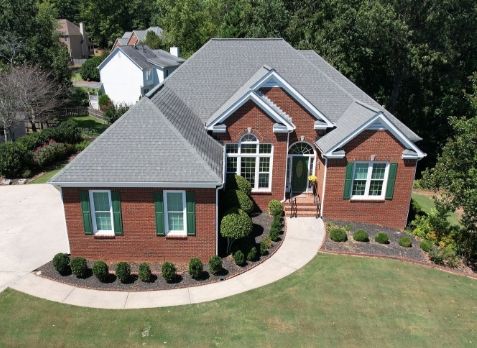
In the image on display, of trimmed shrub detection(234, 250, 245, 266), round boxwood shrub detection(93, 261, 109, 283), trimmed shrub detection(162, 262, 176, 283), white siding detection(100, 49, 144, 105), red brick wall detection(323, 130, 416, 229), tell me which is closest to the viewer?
round boxwood shrub detection(93, 261, 109, 283)

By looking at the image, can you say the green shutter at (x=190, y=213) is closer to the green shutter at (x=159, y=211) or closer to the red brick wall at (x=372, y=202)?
the green shutter at (x=159, y=211)

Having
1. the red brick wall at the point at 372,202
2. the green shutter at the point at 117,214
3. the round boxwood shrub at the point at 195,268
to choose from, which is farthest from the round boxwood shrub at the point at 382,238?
the green shutter at the point at 117,214

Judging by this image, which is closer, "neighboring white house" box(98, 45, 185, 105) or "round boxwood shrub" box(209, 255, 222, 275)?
"round boxwood shrub" box(209, 255, 222, 275)

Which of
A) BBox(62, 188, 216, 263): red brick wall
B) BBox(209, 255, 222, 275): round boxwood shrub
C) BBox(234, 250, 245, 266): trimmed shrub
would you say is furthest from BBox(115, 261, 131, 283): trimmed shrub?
BBox(234, 250, 245, 266): trimmed shrub

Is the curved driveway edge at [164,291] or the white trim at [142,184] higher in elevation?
the white trim at [142,184]

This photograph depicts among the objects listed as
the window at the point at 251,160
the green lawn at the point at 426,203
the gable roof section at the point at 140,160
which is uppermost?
the gable roof section at the point at 140,160

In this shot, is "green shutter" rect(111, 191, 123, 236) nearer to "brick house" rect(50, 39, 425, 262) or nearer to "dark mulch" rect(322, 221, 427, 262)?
"brick house" rect(50, 39, 425, 262)

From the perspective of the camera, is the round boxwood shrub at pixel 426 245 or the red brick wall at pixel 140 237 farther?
the round boxwood shrub at pixel 426 245
